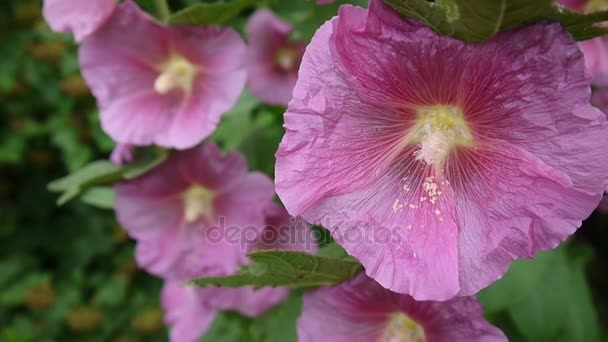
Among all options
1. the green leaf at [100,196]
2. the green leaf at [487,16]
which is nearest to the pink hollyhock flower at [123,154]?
the green leaf at [100,196]

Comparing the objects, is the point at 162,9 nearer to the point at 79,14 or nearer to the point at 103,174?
the point at 79,14

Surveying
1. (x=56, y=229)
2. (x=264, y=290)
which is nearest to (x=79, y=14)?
(x=264, y=290)

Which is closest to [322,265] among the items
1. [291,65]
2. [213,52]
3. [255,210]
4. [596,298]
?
[255,210]

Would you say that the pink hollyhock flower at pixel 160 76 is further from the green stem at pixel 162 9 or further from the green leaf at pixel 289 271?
the green leaf at pixel 289 271

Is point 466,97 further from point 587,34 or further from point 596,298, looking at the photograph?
point 596,298

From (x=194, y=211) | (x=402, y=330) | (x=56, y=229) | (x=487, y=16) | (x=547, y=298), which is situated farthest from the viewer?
(x=56, y=229)
